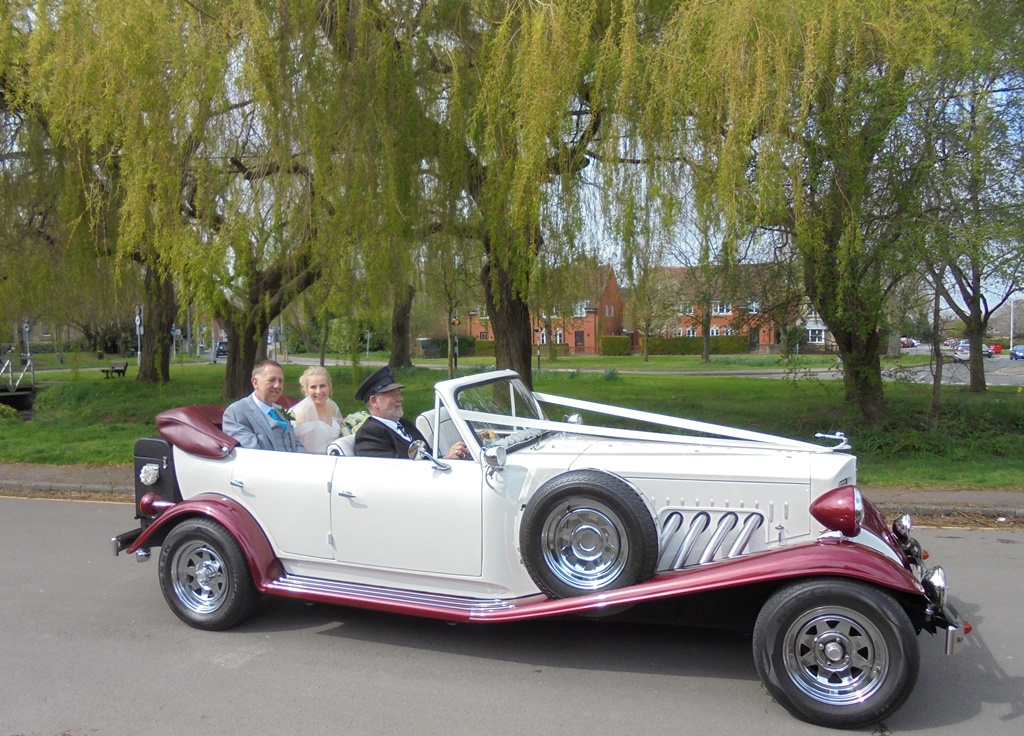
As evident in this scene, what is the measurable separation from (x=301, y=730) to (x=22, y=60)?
11.2 metres

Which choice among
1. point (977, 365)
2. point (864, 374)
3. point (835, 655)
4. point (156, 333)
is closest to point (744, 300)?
point (864, 374)

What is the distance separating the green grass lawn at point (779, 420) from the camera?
10914 mm

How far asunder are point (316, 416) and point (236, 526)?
1.20 metres

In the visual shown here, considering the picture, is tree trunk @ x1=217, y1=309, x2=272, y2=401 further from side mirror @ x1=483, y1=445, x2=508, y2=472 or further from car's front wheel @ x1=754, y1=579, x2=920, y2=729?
car's front wheel @ x1=754, y1=579, x2=920, y2=729

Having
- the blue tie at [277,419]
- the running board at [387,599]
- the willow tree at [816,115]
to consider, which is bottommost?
the running board at [387,599]

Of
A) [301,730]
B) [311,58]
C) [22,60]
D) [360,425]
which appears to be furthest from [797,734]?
[22,60]

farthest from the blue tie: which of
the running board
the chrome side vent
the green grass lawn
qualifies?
the green grass lawn

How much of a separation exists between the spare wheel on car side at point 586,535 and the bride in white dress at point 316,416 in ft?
6.62

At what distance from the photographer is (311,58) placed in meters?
10.1

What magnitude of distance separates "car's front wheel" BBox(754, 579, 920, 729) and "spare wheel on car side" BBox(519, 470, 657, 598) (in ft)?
2.21

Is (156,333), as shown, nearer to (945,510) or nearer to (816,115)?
(816,115)

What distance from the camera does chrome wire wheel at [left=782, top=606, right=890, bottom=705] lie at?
3.85 metres

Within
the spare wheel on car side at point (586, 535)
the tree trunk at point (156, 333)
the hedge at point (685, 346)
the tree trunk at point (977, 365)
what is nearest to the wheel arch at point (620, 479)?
the spare wheel on car side at point (586, 535)

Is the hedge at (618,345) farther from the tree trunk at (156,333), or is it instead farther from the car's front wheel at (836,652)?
the car's front wheel at (836,652)
